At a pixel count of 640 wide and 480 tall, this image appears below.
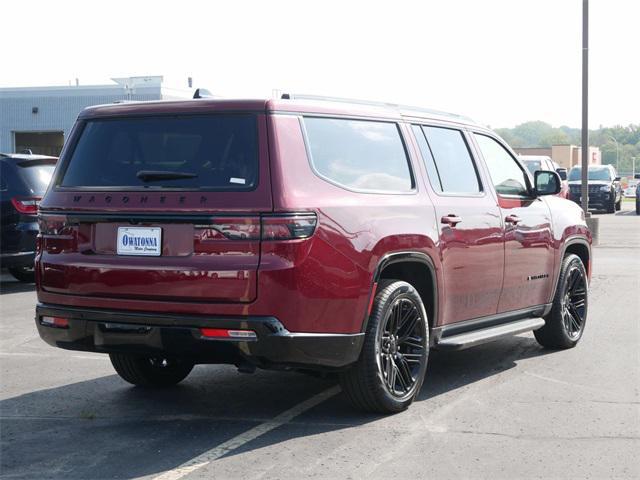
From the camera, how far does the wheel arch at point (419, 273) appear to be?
6.29 m

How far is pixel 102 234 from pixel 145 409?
124 cm

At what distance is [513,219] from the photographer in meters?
7.70

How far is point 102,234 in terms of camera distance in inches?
232

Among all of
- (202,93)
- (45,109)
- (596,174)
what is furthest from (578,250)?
(45,109)

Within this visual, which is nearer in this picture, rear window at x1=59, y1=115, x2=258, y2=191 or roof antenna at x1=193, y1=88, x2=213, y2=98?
rear window at x1=59, y1=115, x2=258, y2=191

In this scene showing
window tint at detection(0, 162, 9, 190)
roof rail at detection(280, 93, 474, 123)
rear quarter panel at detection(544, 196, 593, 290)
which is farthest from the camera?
window tint at detection(0, 162, 9, 190)

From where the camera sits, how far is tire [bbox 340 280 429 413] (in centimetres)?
598

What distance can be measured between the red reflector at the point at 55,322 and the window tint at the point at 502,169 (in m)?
3.41

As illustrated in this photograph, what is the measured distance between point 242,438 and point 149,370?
153 cm

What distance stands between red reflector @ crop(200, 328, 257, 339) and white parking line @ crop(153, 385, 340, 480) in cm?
60

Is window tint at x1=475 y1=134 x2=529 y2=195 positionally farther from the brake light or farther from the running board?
the brake light

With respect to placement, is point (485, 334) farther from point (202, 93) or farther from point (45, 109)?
point (45, 109)

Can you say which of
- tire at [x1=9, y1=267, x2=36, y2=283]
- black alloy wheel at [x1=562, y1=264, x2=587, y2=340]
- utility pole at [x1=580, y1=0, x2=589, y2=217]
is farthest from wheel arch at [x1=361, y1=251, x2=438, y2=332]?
utility pole at [x1=580, y1=0, x2=589, y2=217]

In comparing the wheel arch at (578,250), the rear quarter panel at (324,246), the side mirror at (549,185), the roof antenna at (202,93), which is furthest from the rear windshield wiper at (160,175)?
the wheel arch at (578,250)
